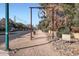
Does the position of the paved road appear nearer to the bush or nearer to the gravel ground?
the gravel ground

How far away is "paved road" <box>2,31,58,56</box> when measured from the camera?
4465mm

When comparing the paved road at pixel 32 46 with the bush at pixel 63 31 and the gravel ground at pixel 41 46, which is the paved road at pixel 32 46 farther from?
the bush at pixel 63 31

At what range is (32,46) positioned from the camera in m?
4.50

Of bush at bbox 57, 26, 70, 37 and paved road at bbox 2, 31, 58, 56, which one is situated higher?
bush at bbox 57, 26, 70, 37

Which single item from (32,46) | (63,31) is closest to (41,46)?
(32,46)

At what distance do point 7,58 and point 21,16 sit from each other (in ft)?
1.88

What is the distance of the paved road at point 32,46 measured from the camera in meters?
4.46

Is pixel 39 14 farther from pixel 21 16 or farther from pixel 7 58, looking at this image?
pixel 7 58

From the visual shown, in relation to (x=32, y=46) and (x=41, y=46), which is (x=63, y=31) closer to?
(x=41, y=46)

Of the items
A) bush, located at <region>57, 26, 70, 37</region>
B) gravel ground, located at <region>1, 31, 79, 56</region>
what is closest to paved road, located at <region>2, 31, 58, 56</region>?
gravel ground, located at <region>1, 31, 79, 56</region>

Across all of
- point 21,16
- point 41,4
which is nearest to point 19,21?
point 21,16

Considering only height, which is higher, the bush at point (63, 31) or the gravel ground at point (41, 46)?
the bush at point (63, 31)

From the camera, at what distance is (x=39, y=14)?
4.49 meters

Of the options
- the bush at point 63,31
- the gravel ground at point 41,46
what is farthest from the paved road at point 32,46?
the bush at point 63,31
